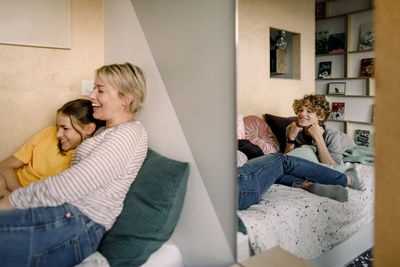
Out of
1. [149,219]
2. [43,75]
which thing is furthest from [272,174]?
[43,75]

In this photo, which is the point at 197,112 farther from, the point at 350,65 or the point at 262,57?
the point at 350,65

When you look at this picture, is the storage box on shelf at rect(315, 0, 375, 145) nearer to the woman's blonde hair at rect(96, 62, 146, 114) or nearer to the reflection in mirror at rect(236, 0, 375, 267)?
the reflection in mirror at rect(236, 0, 375, 267)

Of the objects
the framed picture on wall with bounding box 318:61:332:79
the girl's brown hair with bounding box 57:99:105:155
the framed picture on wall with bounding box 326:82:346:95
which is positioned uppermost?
the framed picture on wall with bounding box 318:61:332:79

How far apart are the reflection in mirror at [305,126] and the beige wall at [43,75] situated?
1616mm

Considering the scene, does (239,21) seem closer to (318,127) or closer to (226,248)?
(318,127)

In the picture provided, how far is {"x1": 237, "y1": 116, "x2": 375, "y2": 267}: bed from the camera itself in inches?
35.2

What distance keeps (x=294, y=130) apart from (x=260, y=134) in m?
0.13

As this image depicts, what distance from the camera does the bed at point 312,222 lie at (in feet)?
2.93

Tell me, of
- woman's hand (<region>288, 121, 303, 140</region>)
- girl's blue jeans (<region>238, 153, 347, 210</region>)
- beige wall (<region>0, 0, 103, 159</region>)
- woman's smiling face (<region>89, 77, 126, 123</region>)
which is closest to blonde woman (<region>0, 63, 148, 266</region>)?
woman's smiling face (<region>89, 77, 126, 123</region>)

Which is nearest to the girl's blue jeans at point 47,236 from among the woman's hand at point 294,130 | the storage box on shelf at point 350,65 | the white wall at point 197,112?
the white wall at point 197,112

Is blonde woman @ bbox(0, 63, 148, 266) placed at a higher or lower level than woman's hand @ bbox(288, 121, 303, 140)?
lower

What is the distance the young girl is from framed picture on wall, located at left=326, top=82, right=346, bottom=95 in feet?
4.78

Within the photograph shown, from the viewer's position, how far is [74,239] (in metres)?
1.33

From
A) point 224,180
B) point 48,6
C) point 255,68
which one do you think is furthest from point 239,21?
point 48,6
